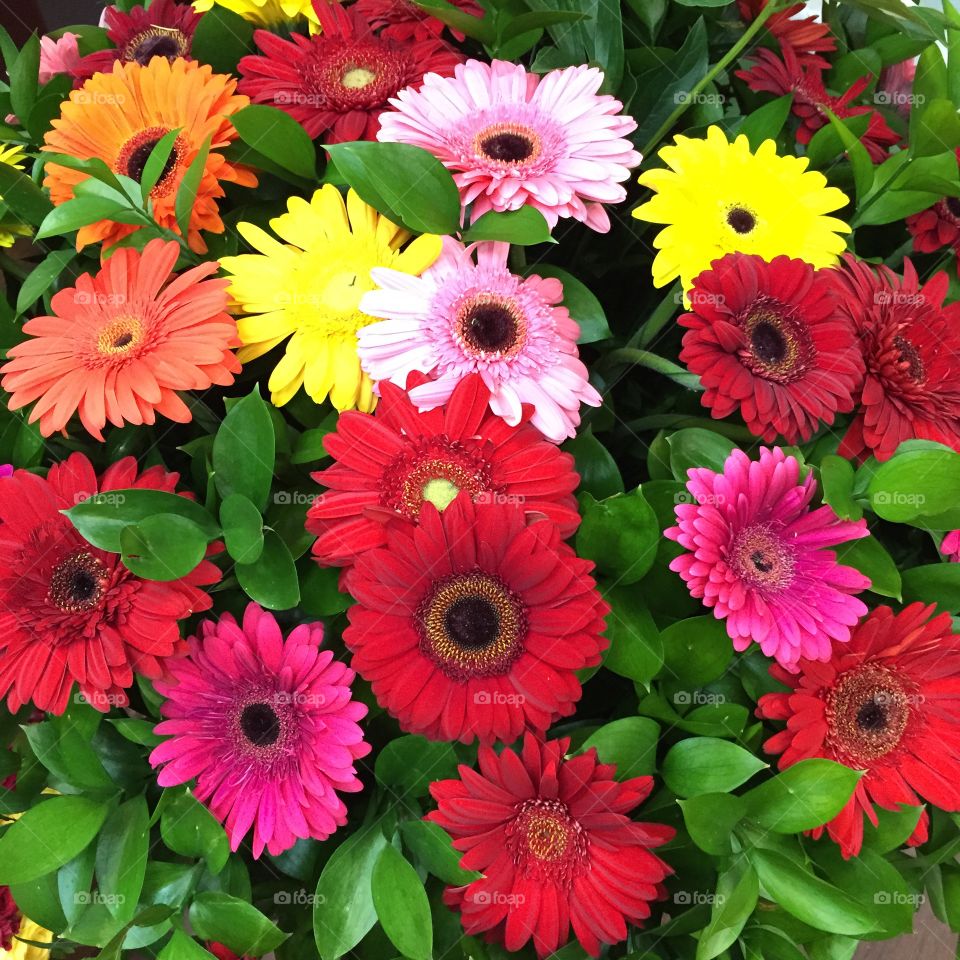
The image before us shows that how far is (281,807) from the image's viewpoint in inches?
14.7

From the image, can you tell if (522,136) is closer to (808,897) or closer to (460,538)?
(460,538)

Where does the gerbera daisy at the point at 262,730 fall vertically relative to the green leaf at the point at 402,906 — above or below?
above

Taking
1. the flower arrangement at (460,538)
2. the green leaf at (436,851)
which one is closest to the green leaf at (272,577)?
the flower arrangement at (460,538)

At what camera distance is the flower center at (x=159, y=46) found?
0.53 m

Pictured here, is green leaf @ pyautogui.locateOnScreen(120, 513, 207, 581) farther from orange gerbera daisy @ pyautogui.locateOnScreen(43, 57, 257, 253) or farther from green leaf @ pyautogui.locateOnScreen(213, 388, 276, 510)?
orange gerbera daisy @ pyautogui.locateOnScreen(43, 57, 257, 253)

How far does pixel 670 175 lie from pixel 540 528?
0.20 meters

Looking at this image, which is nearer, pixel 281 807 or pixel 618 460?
pixel 281 807

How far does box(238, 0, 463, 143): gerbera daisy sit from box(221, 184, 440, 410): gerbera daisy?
0.06 metres

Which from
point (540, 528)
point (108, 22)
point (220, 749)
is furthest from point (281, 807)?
point (108, 22)

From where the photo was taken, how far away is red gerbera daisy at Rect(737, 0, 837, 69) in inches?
21.2

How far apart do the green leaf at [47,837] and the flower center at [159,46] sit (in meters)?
0.43

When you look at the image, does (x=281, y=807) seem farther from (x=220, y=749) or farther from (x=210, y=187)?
(x=210, y=187)

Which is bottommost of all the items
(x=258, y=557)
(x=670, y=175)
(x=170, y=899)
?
(x=170, y=899)

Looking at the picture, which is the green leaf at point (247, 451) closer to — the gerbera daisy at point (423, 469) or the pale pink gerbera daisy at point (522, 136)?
the gerbera daisy at point (423, 469)
